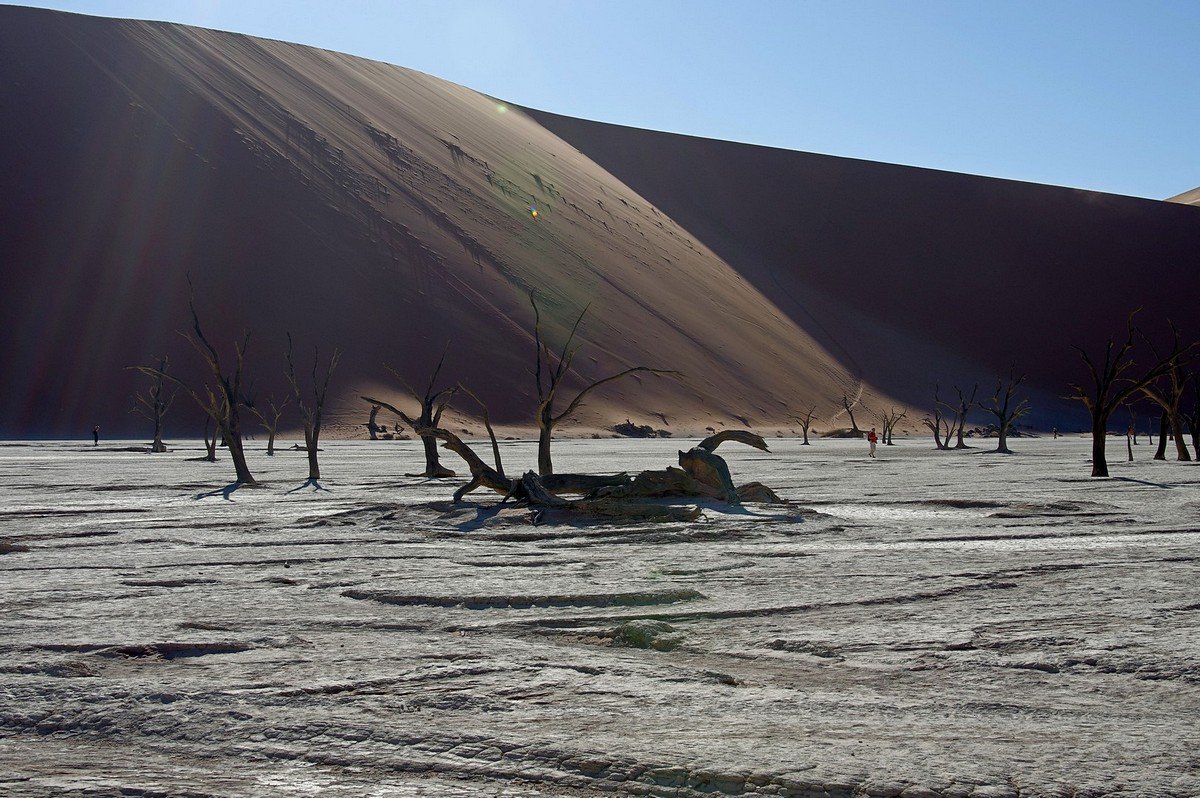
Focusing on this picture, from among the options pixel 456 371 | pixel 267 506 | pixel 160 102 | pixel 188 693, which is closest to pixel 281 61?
pixel 160 102

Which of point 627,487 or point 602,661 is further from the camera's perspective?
point 627,487

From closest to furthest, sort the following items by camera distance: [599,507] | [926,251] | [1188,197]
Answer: [599,507]
[926,251]
[1188,197]

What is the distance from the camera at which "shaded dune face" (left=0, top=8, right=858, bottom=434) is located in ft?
157

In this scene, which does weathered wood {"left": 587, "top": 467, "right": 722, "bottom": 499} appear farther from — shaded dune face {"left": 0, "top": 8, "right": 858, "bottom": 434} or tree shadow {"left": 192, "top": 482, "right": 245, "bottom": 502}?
shaded dune face {"left": 0, "top": 8, "right": 858, "bottom": 434}

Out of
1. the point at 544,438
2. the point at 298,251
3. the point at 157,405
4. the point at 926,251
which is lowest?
the point at 544,438

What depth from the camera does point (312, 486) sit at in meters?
15.8

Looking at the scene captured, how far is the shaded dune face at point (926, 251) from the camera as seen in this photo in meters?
75.8

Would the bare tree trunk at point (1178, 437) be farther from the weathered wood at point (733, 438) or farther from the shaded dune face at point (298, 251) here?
the shaded dune face at point (298, 251)

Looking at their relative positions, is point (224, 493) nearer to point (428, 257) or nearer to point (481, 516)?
point (481, 516)

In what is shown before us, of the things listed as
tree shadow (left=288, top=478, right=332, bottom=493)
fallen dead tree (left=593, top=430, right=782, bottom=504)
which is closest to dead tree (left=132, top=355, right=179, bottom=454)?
tree shadow (left=288, top=478, right=332, bottom=493)

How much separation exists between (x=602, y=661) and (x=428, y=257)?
5145 centimetres

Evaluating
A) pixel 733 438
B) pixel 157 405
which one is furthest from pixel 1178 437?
pixel 157 405

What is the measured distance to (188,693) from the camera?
420cm

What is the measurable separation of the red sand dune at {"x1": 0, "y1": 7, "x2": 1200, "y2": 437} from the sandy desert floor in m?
33.4
